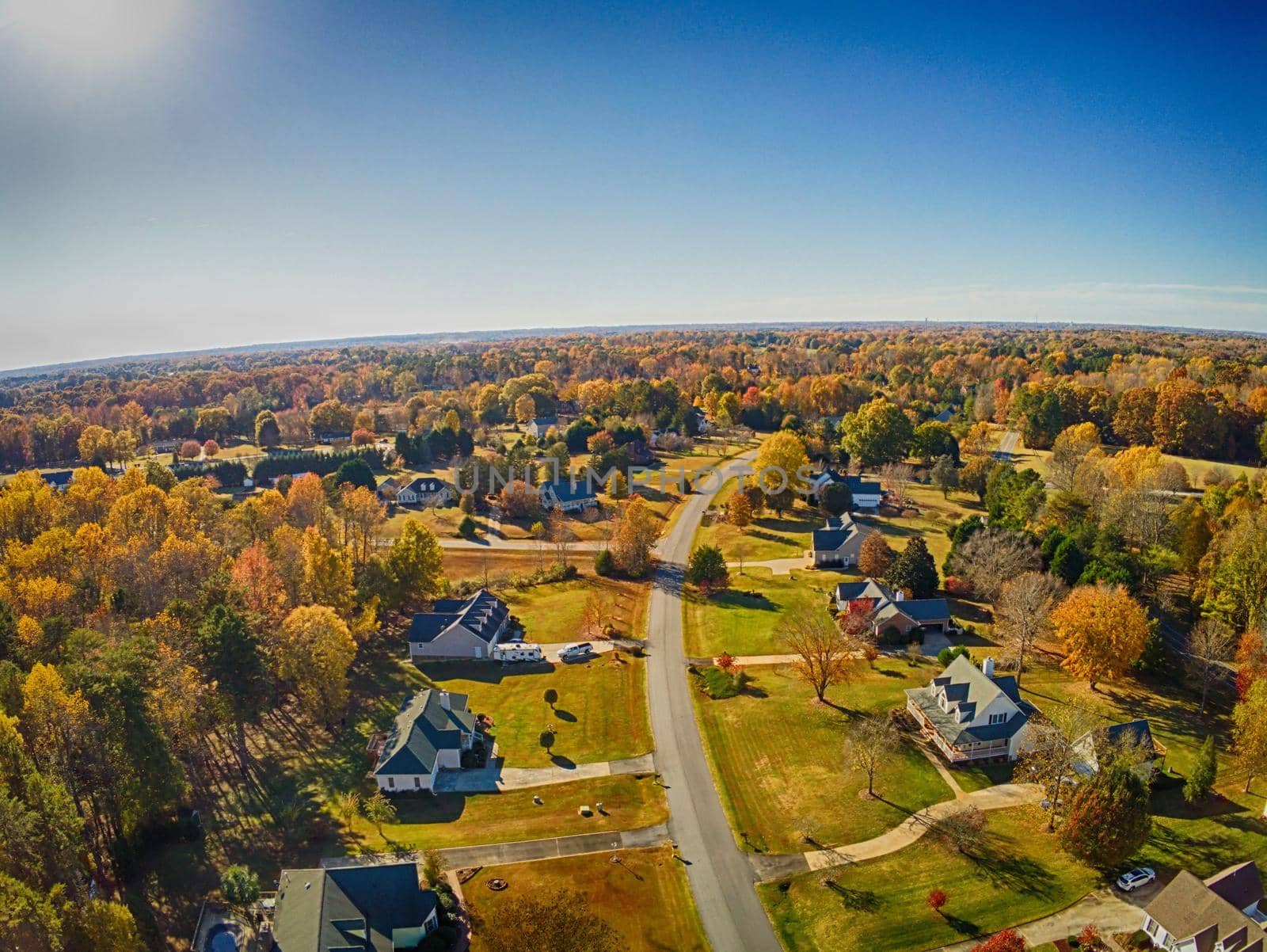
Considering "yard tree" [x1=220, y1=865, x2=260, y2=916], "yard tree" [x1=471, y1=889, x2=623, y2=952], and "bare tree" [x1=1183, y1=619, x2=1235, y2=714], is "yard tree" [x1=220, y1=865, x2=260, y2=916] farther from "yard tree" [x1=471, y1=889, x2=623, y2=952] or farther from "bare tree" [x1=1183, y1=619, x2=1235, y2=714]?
"bare tree" [x1=1183, y1=619, x2=1235, y2=714]

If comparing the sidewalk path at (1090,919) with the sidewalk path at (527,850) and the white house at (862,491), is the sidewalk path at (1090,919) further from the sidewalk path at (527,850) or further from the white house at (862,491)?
the white house at (862,491)

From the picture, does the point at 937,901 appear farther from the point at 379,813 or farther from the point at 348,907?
the point at 379,813

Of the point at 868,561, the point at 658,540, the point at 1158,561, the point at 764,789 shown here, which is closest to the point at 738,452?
the point at 658,540

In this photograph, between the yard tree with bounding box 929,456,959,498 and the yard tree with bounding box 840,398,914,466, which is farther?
the yard tree with bounding box 840,398,914,466

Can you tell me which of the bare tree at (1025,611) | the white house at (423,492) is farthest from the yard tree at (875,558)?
the white house at (423,492)

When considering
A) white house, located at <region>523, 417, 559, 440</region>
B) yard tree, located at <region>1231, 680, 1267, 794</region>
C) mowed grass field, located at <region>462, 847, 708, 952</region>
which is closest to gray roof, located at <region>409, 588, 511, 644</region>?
mowed grass field, located at <region>462, 847, 708, 952</region>

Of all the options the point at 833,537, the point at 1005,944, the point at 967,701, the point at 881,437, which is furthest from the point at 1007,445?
the point at 1005,944
